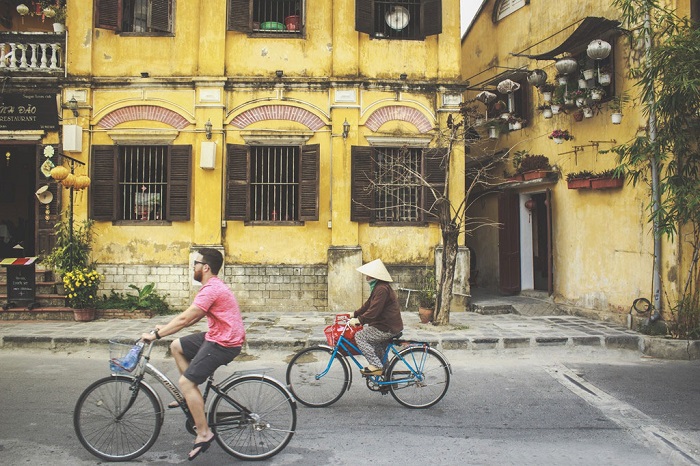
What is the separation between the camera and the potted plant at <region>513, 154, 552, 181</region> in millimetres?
13127

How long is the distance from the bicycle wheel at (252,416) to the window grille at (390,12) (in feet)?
33.3

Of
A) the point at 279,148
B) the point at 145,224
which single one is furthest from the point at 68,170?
the point at 279,148

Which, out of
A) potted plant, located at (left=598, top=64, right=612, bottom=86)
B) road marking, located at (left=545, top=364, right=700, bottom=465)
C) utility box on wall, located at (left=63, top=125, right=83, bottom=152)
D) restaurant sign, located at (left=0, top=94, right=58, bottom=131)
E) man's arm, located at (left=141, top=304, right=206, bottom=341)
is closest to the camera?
man's arm, located at (left=141, top=304, right=206, bottom=341)

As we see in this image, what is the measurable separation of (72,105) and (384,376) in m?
9.87

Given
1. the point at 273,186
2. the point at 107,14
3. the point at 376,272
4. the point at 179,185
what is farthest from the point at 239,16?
the point at 376,272

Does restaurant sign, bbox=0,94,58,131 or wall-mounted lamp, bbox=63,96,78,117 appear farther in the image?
restaurant sign, bbox=0,94,58,131

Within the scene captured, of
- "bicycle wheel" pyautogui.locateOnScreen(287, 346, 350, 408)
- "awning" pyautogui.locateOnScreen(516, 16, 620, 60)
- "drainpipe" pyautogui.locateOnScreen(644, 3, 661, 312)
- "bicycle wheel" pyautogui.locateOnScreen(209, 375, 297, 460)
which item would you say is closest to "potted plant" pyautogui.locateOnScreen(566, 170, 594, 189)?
"drainpipe" pyautogui.locateOnScreen(644, 3, 661, 312)

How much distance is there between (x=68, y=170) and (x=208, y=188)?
9.21 feet

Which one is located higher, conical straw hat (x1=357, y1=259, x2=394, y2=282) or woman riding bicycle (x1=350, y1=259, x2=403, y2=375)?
conical straw hat (x1=357, y1=259, x2=394, y2=282)

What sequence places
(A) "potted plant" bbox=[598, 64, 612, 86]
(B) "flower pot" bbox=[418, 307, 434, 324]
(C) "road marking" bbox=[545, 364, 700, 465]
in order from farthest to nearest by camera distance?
(B) "flower pot" bbox=[418, 307, 434, 324], (A) "potted plant" bbox=[598, 64, 612, 86], (C) "road marking" bbox=[545, 364, 700, 465]

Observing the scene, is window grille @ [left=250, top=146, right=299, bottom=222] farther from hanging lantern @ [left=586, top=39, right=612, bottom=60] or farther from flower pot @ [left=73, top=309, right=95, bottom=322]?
hanging lantern @ [left=586, top=39, right=612, bottom=60]

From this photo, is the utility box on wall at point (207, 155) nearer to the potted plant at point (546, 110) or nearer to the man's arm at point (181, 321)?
the potted plant at point (546, 110)

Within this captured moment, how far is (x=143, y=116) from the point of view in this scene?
1266 centimetres

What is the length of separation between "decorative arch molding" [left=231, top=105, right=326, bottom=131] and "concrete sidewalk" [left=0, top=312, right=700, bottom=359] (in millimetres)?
4448
